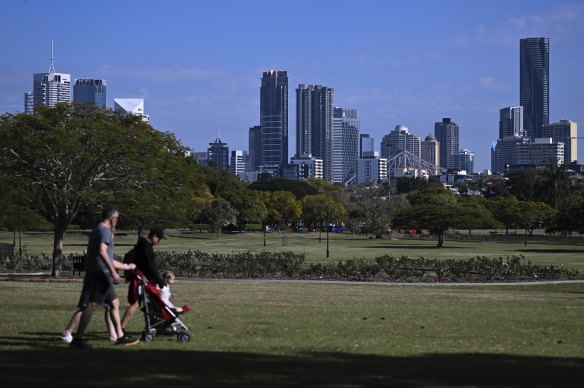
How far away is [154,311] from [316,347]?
252 centimetres

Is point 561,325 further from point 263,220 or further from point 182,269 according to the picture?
point 263,220

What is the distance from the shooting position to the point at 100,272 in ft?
42.5

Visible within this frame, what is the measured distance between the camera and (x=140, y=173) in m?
34.0

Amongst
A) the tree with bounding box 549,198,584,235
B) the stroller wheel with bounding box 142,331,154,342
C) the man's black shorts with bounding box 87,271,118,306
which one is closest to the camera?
the man's black shorts with bounding box 87,271,118,306

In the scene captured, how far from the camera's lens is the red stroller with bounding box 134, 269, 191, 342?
1362 centimetres

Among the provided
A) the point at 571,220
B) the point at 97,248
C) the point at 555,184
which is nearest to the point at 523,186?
the point at 555,184

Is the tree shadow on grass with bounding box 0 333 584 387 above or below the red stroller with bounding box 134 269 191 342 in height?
below

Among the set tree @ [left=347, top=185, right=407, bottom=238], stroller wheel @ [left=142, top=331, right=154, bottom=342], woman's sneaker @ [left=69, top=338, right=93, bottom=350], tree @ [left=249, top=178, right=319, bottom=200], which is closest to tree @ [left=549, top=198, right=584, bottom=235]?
tree @ [left=347, top=185, right=407, bottom=238]

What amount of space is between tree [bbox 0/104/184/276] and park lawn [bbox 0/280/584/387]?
11147mm

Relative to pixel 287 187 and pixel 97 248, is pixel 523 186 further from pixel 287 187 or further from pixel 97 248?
pixel 97 248

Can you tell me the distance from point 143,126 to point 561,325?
21.6 m

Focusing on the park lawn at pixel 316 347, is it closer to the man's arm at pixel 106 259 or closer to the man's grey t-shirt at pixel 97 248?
the man's arm at pixel 106 259

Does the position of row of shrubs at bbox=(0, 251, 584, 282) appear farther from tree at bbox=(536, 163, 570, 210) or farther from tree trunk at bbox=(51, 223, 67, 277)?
tree at bbox=(536, 163, 570, 210)

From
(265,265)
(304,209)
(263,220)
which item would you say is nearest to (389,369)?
(265,265)
